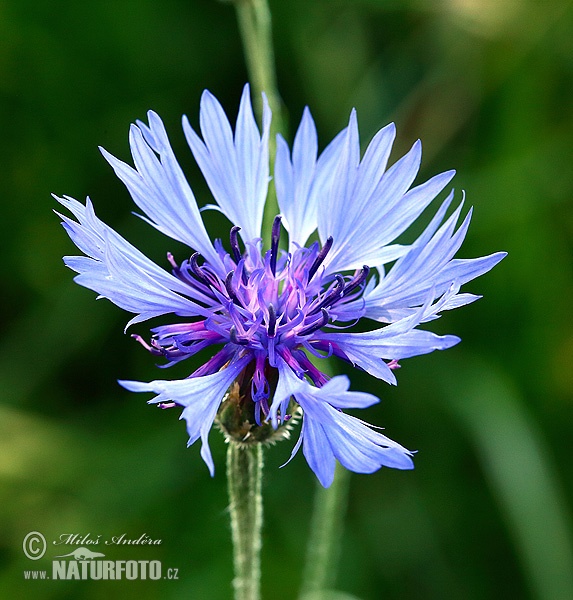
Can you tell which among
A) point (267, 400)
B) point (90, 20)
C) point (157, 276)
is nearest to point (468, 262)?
point (267, 400)

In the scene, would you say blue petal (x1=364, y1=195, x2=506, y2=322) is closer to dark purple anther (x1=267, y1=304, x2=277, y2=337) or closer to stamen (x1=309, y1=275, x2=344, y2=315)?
stamen (x1=309, y1=275, x2=344, y2=315)

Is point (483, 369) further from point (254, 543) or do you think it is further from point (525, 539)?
point (254, 543)

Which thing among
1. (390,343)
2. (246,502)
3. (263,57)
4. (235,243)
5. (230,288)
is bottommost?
(246,502)

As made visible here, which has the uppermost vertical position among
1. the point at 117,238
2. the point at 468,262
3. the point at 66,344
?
the point at 66,344

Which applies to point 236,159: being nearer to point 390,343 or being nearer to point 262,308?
point 262,308

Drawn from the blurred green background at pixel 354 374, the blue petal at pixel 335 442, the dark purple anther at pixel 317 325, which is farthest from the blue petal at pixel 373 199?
the blurred green background at pixel 354 374

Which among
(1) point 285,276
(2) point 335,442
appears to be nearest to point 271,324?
(1) point 285,276
